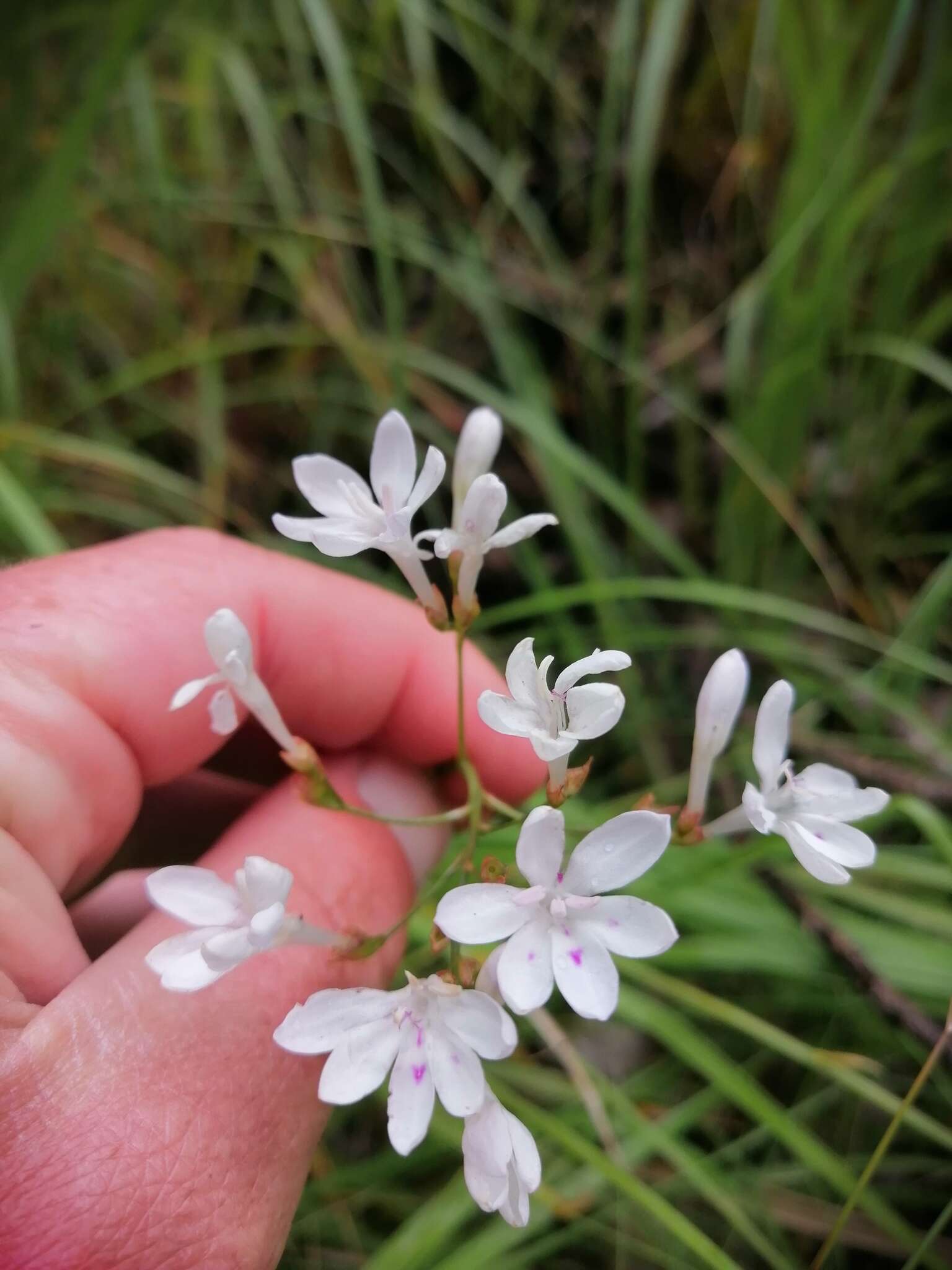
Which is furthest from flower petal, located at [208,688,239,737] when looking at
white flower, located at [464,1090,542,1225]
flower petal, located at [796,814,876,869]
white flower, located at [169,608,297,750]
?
flower petal, located at [796,814,876,869]

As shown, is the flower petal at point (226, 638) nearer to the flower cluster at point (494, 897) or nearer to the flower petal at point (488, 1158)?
the flower cluster at point (494, 897)

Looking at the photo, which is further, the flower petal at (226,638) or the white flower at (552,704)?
the flower petal at (226,638)

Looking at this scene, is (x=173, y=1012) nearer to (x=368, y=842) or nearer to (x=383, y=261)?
(x=368, y=842)

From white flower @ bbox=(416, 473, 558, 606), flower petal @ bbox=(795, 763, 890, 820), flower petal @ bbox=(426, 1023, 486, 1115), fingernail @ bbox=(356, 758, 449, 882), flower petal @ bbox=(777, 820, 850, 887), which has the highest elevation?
white flower @ bbox=(416, 473, 558, 606)

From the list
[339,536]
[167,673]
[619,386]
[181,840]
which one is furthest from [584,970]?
[619,386]

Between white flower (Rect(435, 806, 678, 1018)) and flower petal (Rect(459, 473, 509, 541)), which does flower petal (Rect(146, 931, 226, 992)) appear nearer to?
white flower (Rect(435, 806, 678, 1018))

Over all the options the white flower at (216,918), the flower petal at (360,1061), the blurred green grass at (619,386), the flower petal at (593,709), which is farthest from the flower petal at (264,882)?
the blurred green grass at (619,386)

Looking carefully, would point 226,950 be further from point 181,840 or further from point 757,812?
point 181,840
